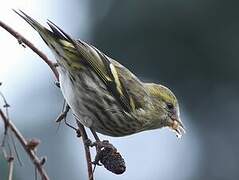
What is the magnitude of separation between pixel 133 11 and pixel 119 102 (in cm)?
525

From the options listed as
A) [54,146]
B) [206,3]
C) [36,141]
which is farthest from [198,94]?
[36,141]

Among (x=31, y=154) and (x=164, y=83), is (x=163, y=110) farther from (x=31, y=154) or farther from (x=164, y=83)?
(x=164, y=83)

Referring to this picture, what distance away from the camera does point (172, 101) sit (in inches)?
158

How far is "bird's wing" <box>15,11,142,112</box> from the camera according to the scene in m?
3.39

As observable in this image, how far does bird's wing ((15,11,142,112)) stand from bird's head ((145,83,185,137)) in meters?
0.14

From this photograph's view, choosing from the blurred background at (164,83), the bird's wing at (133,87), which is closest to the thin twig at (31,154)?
the bird's wing at (133,87)

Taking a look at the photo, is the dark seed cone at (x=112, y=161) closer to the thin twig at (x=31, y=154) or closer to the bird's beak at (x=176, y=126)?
the thin twig at (x=31, y=154)

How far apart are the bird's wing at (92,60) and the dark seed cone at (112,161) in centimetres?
49

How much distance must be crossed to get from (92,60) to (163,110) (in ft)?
1.67

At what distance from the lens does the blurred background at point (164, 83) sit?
8.97 m

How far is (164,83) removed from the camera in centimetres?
977

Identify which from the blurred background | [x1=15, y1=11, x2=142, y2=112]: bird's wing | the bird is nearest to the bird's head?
the bird

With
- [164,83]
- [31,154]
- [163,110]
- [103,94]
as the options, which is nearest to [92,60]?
[103,94]

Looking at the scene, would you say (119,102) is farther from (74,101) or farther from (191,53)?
(191,53)
